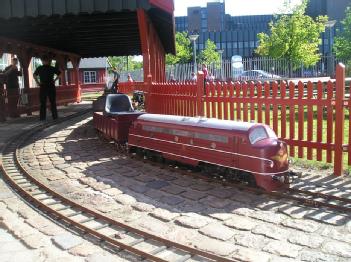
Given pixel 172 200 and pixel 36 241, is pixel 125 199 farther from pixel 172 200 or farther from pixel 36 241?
pixel 36 241

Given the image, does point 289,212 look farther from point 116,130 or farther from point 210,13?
point 210,13

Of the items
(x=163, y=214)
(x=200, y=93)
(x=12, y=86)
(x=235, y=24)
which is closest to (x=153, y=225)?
(x=163, y=214)

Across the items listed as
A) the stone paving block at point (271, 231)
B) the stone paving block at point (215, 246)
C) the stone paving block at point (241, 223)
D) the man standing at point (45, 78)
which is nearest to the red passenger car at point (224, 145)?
the stone paving block at point (241, 223)

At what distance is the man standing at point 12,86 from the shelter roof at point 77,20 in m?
1.41

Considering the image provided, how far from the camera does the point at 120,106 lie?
36.2ft

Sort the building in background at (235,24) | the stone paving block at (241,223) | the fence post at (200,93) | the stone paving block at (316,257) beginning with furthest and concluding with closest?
the building in background at (235,24) → the fence post at (200,93) → the stone paving block at (241,223) → the stone paving block at (316,257)

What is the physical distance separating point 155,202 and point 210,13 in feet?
403

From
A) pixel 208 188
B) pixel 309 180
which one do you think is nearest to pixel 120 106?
pixel 208 188

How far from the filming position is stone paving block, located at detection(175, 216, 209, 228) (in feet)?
17.7

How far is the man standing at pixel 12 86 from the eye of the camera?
16766 mm

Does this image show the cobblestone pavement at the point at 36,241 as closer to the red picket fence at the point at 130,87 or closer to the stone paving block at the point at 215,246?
the stone paving block at the point at 215,246

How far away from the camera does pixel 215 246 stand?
474 cm

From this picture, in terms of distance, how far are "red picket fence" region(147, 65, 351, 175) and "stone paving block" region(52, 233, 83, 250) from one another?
4471mm

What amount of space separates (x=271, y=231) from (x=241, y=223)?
411 mm
